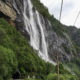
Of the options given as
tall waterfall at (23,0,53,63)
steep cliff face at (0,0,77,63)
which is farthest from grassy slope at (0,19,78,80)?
tall waterfall at (23,0,53,63)

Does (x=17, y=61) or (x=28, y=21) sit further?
(x=28, y=21)

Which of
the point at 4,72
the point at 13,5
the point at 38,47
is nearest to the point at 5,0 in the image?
the point at 13,5

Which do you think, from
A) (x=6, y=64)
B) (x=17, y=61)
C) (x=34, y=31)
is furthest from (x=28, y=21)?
(x=6, y=64)

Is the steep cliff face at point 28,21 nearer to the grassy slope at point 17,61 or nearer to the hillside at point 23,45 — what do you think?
the hillside at point 23,45

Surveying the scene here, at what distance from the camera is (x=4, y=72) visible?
32.3 m

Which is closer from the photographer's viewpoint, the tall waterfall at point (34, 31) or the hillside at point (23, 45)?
the hillside at point (23, 45)

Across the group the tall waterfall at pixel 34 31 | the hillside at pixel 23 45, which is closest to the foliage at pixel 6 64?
the hillside at pixel 23 45

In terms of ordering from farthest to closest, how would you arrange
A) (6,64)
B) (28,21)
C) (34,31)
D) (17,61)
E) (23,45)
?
1. (34,31)
2. (28,21)
3. (23,45)
4. (17,61)
5. (6,64)

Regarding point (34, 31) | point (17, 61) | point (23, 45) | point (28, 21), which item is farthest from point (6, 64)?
point (34, 31)

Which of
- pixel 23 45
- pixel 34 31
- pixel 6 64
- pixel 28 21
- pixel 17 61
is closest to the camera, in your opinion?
pixel 6 64

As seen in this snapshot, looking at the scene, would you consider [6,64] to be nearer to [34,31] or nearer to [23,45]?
[23,45]

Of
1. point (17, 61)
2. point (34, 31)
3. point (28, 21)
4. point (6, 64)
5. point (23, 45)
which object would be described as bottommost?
point (6, 64)

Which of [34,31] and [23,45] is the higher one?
[34,31]

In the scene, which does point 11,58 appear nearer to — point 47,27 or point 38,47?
point 38,47
